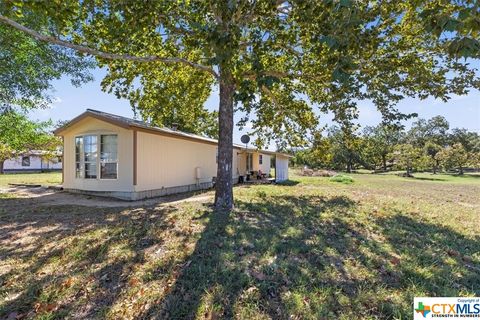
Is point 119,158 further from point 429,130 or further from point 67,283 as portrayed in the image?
point 429,130

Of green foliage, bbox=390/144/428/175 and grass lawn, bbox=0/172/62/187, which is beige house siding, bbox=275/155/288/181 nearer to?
grass lawn, bbox=0/172/62/187

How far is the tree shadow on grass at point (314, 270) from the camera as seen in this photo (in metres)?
2.96

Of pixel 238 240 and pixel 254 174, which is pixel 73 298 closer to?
pixel 238 240

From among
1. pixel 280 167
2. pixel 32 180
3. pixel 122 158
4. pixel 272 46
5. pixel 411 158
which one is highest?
pixel 272 46

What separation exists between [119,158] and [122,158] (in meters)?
0.15

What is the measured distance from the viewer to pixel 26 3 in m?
4.43

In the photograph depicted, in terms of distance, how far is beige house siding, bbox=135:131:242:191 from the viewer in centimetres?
1013

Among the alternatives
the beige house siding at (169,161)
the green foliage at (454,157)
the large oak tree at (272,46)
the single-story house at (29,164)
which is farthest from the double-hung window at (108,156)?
the green foliage at (454,157)

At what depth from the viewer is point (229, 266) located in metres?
3.74

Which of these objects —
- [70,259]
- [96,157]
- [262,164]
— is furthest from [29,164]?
[70,259]

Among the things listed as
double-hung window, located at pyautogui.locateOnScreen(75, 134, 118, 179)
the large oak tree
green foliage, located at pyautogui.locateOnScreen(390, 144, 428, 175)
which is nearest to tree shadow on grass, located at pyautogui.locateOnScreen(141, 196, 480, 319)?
the large oak tree

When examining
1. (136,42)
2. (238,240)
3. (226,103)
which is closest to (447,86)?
(226,103)

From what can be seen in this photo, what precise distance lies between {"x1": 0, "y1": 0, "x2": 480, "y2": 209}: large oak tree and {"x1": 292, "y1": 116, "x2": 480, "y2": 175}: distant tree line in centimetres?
124

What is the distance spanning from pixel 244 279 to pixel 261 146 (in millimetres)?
9740
